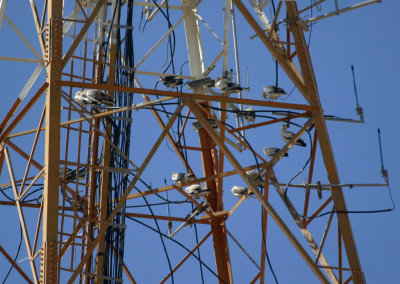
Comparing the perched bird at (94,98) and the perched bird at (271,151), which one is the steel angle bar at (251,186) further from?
the perched bird at (271,151)

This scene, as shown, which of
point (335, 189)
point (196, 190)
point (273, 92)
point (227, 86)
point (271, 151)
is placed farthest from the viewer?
point (196, 190)

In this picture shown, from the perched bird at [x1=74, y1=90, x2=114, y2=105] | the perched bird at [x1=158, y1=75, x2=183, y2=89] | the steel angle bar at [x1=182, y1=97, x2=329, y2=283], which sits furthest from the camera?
the perched bird at [x1=158, y1=75, x2=183, y2=89]

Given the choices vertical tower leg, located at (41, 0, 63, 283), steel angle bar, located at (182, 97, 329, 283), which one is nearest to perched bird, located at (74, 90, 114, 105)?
vertical tower leg, located at (41, 0, 63, 283)

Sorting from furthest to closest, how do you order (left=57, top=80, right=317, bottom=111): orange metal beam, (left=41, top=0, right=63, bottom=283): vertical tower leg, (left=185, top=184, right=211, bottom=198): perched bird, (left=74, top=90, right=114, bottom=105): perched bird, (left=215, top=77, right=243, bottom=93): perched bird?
(left=185, top=184, right=211, bottom=198): perched bird → (left=215, top=77, right=243, bottom=93): perched bird → (left=74, top=90, right=114, bottom=105): perched bird → (left=57, top=80, right=317, bottom=111): orange metal beam → (left=41, top=0, right=63, bottom=283): vertical tower leg

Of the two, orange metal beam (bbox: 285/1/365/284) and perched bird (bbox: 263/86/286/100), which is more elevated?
perched bird (bbox: 263/86/286/100)

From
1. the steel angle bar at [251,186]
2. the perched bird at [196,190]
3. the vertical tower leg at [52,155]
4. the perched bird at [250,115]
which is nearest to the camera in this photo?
the vertical tower leg at [52,155]

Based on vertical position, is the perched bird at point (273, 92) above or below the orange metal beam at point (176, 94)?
above

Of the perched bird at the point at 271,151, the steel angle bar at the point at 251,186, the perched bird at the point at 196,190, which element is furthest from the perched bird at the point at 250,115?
the perched bird at the point at 196,190

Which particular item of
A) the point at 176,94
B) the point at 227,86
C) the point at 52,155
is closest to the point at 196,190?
the point at 227,86

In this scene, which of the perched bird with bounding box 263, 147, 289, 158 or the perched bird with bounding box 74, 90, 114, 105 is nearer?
the perched bird with bounding box 74, 90, 114, 105

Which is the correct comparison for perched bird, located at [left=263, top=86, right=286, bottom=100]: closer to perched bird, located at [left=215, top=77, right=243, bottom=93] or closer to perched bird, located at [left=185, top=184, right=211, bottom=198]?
perched bird, located at [left=215, top=77, right=243, bottom=93]

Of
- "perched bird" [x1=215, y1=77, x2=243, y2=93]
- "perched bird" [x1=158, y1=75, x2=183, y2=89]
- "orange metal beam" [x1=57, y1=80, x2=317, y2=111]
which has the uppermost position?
"perched bird" [x1=158, y1=75, x2=183, y2=89]

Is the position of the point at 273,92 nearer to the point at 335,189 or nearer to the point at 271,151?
the point at 271,151

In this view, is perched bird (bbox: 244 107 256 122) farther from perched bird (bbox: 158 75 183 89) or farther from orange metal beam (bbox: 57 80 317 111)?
perched bird (bbox: 158 75 183 89)
